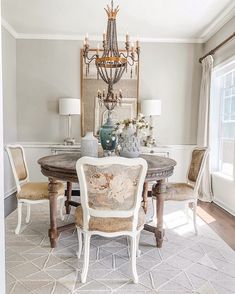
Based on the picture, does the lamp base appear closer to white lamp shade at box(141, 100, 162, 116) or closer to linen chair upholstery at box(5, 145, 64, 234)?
white lamp shade at box(141, 100, 162, 116)

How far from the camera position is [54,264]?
92.8 inches

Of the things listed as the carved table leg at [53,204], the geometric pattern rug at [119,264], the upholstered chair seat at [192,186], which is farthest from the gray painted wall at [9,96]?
the upholstered chair seat at [192,186]

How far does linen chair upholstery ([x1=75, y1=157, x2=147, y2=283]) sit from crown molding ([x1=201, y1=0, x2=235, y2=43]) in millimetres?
2876

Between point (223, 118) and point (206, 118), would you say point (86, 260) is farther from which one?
point (223, 118)

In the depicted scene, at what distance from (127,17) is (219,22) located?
4.52 ft

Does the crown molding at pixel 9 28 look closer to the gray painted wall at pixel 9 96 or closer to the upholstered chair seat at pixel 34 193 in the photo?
the gray painted wall at pixel 9 96

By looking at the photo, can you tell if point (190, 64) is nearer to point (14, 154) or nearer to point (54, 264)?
point (14, 154)

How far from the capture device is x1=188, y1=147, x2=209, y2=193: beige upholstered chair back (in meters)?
2.98

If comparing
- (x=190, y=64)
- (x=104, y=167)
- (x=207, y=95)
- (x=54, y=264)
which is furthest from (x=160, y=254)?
(x=190, y=64)

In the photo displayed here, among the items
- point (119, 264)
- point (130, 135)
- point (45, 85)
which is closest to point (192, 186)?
point (130, 135)

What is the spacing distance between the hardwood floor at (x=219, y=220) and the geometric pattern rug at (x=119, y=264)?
111mm

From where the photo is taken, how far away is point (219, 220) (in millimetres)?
3576

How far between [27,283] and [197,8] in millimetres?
3733

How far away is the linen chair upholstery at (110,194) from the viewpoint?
194cm
